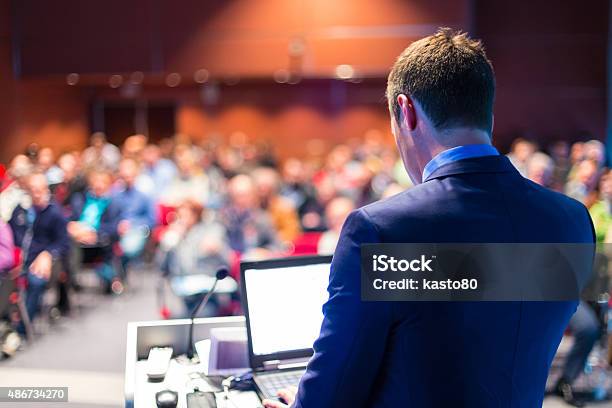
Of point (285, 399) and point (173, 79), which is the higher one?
point (173, 79)

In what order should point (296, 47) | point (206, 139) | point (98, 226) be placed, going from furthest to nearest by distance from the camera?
point (206, 139), point (296, 47), point (98, 226)

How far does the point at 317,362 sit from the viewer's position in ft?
3.38

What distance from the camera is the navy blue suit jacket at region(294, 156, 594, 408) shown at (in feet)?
3.20

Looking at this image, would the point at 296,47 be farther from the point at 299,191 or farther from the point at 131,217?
the point at 131,217

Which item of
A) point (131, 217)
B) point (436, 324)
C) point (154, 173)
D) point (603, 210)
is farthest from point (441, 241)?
point (154, 173)

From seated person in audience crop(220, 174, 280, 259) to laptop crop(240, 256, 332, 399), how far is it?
301 centimetres

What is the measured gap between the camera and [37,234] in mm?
5547

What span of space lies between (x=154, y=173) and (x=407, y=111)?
27.1ft

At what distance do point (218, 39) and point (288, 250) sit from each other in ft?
15.9

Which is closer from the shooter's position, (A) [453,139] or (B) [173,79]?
(A) [453,139]

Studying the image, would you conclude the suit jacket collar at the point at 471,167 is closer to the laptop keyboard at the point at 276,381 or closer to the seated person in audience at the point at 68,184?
the laptop keyboard at the point at 276,381

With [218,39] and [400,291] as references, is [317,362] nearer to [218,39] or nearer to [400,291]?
[400,291]

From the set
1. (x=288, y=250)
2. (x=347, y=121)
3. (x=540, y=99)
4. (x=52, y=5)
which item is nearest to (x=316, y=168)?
(x=347, y=121)

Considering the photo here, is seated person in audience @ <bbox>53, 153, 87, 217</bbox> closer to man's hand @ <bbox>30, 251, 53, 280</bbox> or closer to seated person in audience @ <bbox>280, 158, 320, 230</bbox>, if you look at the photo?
man's hand @ <bbox>30, 251, 53, 280</bbox>
